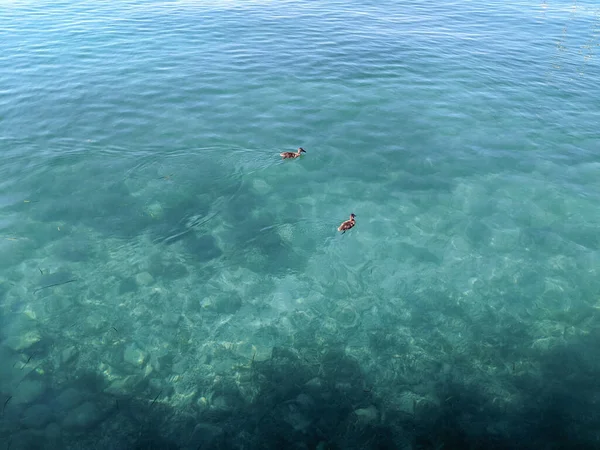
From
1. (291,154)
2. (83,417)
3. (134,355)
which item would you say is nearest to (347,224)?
(291,154)

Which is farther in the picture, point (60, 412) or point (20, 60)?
point (20, 60)

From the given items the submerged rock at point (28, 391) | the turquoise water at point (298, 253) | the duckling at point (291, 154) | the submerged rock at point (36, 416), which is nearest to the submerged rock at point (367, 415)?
the turquoise water at point (298, 253)

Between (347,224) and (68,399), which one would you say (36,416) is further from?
(347,224)

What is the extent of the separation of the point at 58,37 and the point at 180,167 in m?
31.9

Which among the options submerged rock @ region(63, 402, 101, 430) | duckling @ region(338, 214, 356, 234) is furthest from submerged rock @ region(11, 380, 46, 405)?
duckling @ region(338, 214, 356, 234)

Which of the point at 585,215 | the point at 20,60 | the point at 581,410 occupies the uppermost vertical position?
the point at 20,60

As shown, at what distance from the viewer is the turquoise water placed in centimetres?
1479

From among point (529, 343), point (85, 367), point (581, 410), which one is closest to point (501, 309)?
point (529, 343)

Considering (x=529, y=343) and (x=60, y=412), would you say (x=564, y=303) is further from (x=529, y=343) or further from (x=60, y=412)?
(x=60, y=412)

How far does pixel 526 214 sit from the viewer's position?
22828 mm

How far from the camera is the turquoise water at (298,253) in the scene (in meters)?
14.8

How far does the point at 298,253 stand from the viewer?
68.4 ft

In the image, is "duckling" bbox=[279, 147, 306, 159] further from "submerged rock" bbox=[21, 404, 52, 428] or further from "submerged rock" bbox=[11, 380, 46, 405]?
"submerged rock" bbox=[21, 404, 52, 428]

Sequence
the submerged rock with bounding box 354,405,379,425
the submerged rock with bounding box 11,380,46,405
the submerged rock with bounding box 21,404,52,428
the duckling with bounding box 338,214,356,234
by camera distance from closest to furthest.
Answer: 1. the submerged rock with bounding box 21,404,52,428
2. the submerged rock with bounding box 354,405,379,425
3. the submerged rock with bounding box 11,380,46,405
4. the duckling with bounding box 338,214,356,234
